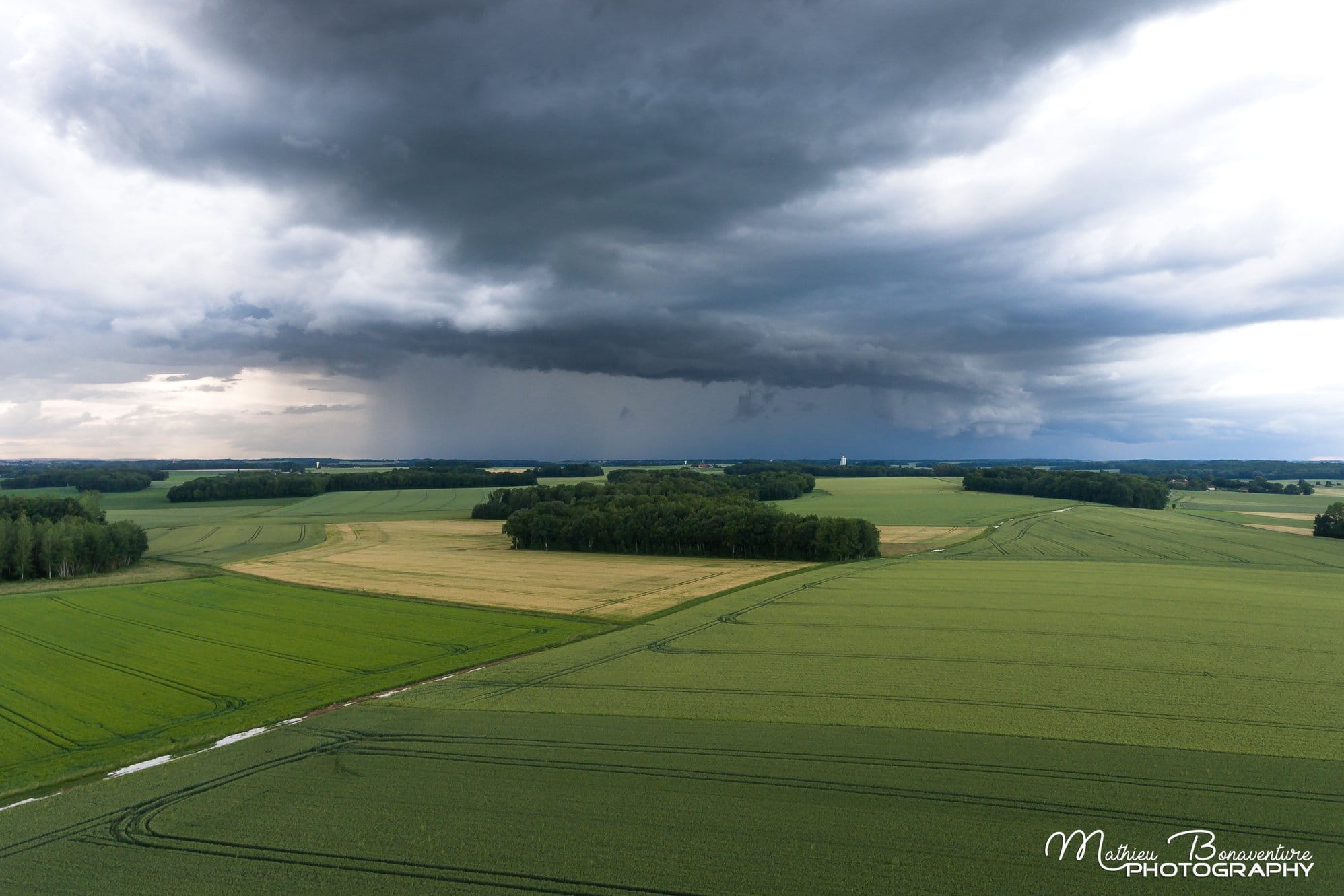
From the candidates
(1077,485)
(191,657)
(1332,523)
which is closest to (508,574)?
(191,657)

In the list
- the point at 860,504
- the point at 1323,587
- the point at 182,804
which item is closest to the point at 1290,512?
the point at 860,504

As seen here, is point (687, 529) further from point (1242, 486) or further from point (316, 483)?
point (1242, 486)

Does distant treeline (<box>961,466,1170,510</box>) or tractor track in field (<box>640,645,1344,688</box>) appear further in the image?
distant treeline (<box>961,466,1170,510</box>)

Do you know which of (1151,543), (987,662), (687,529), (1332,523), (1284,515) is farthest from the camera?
(1284,515)

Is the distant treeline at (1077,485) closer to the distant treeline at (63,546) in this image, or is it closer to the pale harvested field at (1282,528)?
the pale harvested field at (1282,528)

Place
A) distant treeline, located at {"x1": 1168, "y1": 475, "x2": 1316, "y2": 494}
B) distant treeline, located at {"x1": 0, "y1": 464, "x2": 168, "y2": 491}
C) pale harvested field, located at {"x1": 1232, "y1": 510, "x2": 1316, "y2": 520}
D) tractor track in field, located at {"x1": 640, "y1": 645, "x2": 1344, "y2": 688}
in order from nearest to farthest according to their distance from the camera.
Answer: tractor track in field, located at {"x1": 640, "y1": 645, "x2": 1344, "y2": 688}, pale harvested field, located at {"x1": 1232, "y1": 510, "x2": 1316, "y2": 520}, distant treeline, located at {"x1": 1168, "y1": 475, "x2": 1316, "y2": 494}, distant treeline, located at {"x1": 0, "y1": 464, "x2": 168, "y2": 491}

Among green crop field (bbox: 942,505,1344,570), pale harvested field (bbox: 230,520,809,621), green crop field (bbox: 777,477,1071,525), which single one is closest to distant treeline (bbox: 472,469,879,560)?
pale harvested field (bbox: 230,520,809,621)

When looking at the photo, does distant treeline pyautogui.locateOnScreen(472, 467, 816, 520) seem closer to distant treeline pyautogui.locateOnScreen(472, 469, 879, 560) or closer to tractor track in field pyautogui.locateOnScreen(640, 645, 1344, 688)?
distant treeline pyautogui.locateOnScreen(472, 469, 879, 560)
